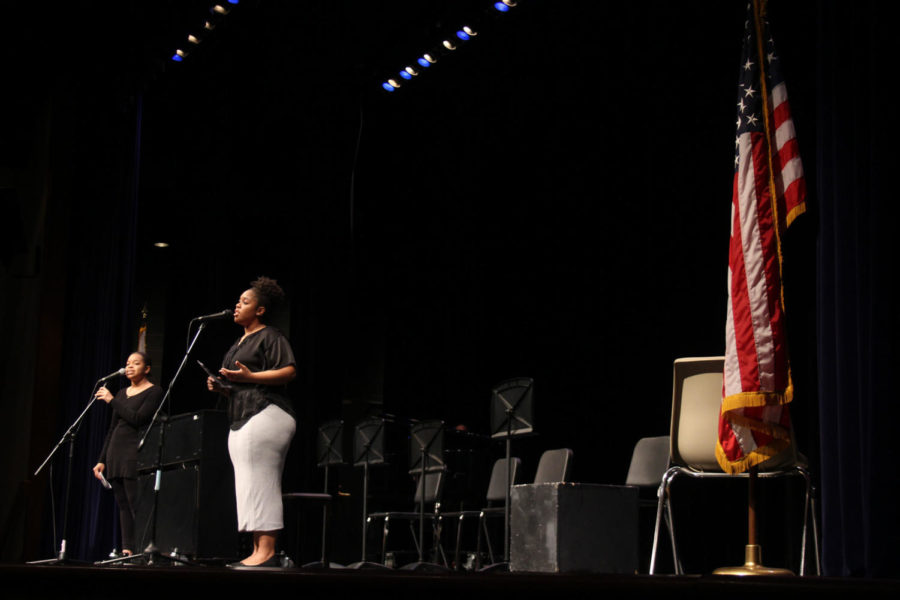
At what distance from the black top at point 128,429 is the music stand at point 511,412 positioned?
205 centimetres

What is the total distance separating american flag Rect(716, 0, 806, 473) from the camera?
349cm

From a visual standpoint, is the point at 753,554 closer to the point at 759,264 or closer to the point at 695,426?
the point at 695,426

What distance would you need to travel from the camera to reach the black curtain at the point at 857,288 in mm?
3514

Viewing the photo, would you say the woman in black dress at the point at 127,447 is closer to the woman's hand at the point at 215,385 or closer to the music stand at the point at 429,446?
the woman's hand at the point at 215,385

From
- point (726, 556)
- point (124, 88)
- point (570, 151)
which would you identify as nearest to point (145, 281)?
point (124, 88)

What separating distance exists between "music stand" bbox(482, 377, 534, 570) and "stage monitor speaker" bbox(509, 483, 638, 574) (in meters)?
0.94

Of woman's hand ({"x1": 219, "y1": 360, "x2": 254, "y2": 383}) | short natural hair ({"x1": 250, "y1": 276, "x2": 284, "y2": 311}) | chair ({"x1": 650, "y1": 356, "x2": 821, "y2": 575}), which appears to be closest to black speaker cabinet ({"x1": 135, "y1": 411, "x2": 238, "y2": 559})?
short natural hair ({"x1": 250, "y1": 276, "x2": 284, "y2": 311})

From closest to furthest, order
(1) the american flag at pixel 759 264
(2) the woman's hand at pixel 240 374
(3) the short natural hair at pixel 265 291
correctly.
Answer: (1) the american flag at pixel 759 264
(2) the woman's hand at pixel 240 374
(3) the short natural hair at pixel 265 291

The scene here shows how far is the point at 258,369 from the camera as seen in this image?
14.8 feet

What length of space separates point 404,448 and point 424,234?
2.19 metres

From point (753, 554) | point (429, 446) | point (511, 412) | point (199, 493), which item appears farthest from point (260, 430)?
point (429, 446)

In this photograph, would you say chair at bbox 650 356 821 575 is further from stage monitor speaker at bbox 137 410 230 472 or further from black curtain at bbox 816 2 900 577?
stage monitor speaker at bbox 137 410 230 472

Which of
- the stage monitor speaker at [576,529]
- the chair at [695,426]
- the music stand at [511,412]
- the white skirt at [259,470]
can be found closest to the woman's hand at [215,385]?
the white skirt at [259,470]

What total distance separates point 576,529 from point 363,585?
9.53ft
